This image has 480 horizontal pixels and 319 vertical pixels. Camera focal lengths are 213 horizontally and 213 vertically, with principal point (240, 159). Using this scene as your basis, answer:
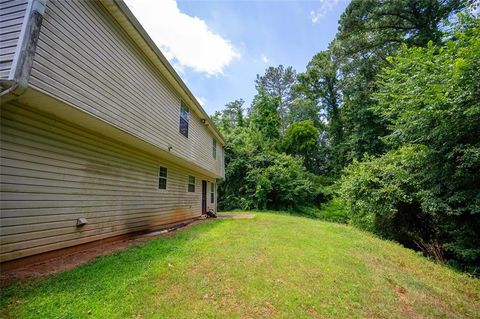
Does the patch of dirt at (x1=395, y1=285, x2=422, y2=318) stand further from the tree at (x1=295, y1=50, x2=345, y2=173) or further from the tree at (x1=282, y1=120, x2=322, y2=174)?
the tree at (x1=282, y1=120, x2=322, y2=174)

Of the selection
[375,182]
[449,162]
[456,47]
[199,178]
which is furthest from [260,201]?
[456,47]

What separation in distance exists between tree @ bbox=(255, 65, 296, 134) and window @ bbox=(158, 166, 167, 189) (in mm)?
27469

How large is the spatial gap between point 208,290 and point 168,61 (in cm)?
606

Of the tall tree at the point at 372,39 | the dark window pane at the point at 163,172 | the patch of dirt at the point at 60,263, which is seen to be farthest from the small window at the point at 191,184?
the tall tree at the point at 372,39

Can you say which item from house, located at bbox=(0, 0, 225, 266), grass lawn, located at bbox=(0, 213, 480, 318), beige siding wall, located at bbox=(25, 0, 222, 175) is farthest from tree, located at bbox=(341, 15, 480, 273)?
beige siding wall, located at bbox=(25, 0, 222, 175)

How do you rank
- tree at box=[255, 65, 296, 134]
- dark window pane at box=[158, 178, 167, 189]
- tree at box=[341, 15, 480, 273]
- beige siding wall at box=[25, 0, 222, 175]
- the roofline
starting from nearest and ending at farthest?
beige siding wall at box=[25, 0, 222, 175] → the roofline → tree at box=[341, 15, 480, 273] → dark window pane at box=[158, 178, 167, 189] → tree at box=[255, 65, 296, 134]

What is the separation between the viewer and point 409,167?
755 cm

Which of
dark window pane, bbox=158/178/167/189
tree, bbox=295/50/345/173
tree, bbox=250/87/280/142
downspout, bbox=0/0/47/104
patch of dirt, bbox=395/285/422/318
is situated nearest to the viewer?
downspout, bbox=0/0/47/104

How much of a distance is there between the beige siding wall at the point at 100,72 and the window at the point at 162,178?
4.83ft

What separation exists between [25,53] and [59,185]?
2350mm

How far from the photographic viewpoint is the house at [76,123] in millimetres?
3043

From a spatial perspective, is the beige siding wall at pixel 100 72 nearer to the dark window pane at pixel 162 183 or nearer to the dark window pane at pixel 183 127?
the dark window pane at pixel 183 127

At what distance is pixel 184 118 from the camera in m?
8.69

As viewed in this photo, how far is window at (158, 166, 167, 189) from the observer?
26.0 ft
